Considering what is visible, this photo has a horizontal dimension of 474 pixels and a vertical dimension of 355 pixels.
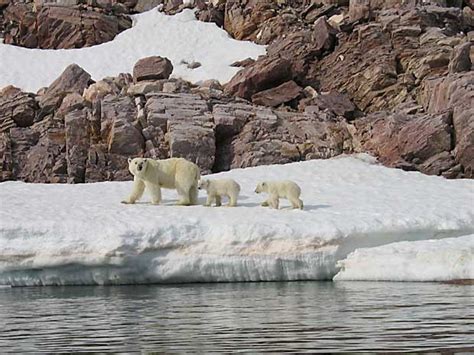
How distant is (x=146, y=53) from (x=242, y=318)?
149 feet

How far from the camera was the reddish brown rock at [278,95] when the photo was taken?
3997 centimetres

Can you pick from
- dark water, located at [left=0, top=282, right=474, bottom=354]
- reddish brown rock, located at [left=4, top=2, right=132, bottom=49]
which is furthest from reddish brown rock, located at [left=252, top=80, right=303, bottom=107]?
dark water, located at [left=0, top=282, right=474, bottom=354]

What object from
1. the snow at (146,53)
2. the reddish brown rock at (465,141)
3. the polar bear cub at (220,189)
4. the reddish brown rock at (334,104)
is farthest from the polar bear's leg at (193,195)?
the snow at (146,53)

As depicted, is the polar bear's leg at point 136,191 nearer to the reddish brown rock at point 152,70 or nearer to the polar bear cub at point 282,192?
the polar bear cub at point 282,192

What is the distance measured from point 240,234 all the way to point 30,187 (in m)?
9.12

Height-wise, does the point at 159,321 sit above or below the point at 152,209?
below

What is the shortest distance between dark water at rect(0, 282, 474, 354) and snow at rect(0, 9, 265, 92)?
33.6 metres

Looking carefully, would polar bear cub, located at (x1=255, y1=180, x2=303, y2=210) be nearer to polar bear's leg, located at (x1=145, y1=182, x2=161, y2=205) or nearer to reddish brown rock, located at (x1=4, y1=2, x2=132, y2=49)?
polar bear's leg, located at (x1=145, y1=182, x2=161, y2=205)

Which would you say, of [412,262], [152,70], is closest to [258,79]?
[152,70]

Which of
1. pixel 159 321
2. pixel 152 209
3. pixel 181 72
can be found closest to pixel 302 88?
pixel 181 72

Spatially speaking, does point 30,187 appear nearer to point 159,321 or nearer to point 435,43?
point 159,321

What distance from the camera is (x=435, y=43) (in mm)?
44500

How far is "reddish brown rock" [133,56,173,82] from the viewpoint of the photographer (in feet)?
145

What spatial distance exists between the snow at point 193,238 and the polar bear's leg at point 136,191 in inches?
23.7
